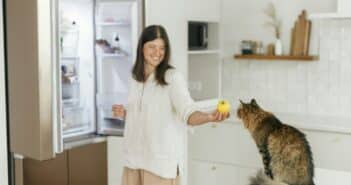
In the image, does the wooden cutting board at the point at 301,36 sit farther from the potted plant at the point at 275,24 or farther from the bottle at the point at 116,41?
the bottle at the point at 116,41

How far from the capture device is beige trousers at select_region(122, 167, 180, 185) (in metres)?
2.54

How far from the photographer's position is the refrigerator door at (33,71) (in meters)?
1.51

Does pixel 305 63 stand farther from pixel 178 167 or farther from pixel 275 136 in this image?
pixel 178 167

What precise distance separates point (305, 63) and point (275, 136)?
1105mm

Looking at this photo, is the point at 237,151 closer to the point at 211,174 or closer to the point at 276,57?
the point at 211,174

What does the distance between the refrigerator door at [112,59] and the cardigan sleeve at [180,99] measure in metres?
0.81

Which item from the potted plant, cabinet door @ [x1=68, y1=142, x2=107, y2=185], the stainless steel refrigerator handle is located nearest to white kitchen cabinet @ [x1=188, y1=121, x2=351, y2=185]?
the potted plant

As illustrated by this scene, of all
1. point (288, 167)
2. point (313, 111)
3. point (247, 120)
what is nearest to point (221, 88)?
point (313, 111)

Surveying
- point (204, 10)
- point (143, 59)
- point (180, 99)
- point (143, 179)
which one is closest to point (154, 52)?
point (143, 59)

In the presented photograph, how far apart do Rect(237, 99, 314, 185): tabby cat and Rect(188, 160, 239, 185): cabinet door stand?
2.44ft

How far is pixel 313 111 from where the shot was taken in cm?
408

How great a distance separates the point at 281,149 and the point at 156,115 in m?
1.00

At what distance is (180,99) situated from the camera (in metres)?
2.48

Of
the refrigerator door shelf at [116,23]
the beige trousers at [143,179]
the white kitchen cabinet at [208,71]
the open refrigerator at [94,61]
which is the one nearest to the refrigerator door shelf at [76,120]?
the open refrigerator at [94,61]
